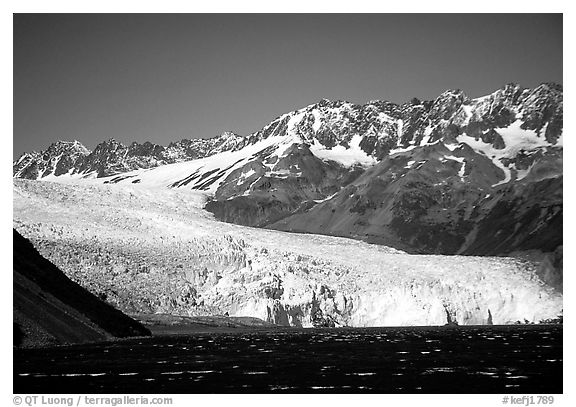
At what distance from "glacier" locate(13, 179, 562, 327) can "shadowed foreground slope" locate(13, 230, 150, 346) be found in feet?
60.0

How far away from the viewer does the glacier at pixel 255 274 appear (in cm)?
9581

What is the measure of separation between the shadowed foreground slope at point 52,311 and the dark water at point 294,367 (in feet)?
6.45

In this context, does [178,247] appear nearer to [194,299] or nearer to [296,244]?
[194,299]

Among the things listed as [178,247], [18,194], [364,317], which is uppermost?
[18,194]

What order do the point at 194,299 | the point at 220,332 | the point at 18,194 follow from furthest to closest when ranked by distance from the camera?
1. the point at 18,194
2. the point at 194,299
3. the point at 220,332

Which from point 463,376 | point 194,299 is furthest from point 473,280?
point 463,376

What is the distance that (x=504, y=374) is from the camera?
134 feet

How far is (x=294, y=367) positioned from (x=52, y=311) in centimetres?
2095

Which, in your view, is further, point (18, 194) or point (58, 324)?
point (18, 194)
